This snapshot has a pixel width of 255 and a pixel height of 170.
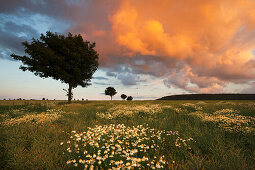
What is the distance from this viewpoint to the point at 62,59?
90.3ft

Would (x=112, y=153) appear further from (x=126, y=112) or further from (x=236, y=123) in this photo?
(x=126, y=112)

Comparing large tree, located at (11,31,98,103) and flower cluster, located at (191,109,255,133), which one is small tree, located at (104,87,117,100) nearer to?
large tree, located at (11,31,98,103)

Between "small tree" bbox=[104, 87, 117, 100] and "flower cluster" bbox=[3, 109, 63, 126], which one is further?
"small tree" bbox=[104, 87, 117, 100]

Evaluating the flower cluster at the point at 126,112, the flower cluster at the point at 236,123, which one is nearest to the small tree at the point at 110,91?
the flower cluster at the point at 126,112

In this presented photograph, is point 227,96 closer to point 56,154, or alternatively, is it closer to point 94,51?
point 94,51

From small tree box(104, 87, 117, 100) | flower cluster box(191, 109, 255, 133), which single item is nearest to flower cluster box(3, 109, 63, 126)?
flower cluster box(191, 109, 255, 133)

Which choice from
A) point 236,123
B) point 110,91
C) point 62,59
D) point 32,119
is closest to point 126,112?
point 32,119

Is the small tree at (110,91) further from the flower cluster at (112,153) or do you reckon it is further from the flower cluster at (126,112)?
the flower cluster at (112,153)

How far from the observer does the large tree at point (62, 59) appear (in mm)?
26391

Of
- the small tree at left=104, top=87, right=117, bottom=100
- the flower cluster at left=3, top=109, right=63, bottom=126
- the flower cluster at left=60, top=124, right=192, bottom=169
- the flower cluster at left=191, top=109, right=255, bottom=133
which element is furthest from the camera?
the small tree at left=104, top=87, right=117, bottom=100

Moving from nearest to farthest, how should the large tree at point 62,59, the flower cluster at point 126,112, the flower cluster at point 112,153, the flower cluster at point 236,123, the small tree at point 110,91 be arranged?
the flower cluster at point 112,153, the flower cluster at point 236,123, the flower cluster at point 126,112, the large tree at point 62,59, the small tree at point 110,91

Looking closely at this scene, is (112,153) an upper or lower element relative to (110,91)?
lower

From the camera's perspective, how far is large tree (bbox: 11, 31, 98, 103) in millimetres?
26391

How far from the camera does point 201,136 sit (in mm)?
4762
